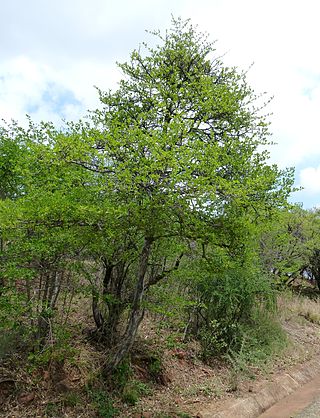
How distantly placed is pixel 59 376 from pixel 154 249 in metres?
2.91

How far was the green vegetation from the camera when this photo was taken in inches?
221

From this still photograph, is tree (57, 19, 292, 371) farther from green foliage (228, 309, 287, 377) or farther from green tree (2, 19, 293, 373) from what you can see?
green foliage (228, 309, 287, 377)

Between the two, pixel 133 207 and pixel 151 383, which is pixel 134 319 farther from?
pixel 133 207

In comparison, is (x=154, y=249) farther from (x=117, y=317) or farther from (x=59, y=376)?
(x=59, y=376)

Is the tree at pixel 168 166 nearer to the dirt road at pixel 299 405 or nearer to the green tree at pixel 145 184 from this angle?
the green tree at pixel 145 184

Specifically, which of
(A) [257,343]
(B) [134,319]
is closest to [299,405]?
(A) [257,343]

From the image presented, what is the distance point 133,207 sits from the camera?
18.4ft

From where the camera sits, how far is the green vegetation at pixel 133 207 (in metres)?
5.61

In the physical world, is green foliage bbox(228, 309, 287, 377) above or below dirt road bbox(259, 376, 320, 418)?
above

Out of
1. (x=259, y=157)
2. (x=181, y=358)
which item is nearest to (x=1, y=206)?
(x=259, y=157)

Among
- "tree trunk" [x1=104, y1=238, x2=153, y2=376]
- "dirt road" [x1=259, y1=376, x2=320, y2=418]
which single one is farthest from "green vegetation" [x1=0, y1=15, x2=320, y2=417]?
"dirt road" [x1=259, y1=376, x2=320, y2=418]

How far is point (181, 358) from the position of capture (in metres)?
9.23

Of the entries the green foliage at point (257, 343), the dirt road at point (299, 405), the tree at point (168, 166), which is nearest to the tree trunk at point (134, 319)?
the tree at point (168, 166)

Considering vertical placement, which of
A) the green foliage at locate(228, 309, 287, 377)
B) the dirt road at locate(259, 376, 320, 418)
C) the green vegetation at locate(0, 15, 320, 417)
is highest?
the green vegetation at locate(0, 15, 320, 417)
